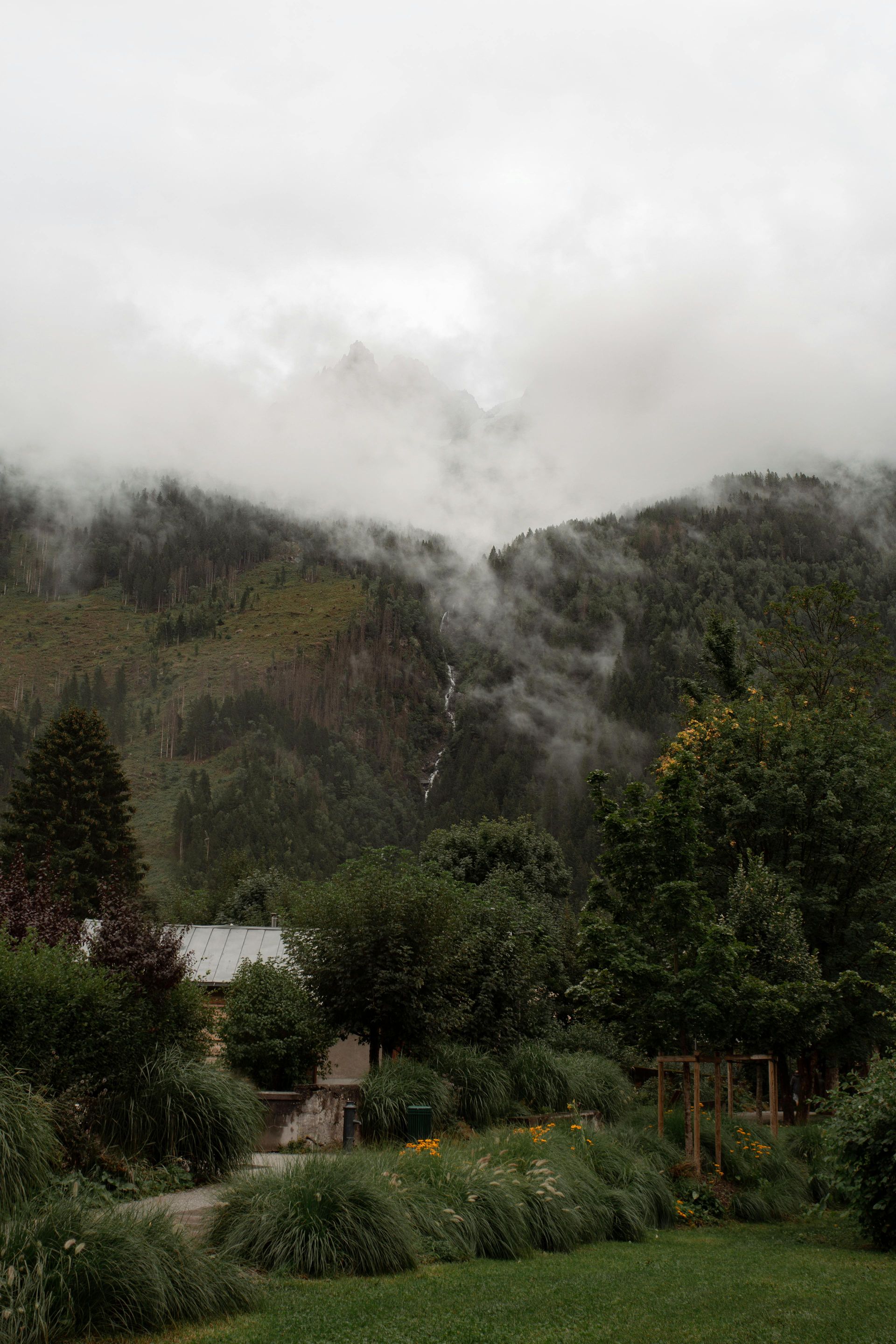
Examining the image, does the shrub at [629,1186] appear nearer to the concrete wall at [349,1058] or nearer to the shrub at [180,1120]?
the shrub at [180,1120]

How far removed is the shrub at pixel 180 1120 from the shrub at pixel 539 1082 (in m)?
8.08

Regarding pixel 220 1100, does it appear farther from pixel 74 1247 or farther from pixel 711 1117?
pixel 711 1117

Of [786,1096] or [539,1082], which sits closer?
[539,1082]

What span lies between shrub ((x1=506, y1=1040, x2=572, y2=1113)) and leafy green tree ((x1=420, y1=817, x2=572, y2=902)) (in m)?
24.3

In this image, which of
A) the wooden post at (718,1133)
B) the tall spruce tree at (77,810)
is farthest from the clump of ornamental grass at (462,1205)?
the tall spruce tree at (77,810)

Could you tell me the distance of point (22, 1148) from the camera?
30.3 feet

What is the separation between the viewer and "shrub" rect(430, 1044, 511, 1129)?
18.2m

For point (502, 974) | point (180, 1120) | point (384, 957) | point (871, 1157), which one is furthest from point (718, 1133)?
point (180, 1120)

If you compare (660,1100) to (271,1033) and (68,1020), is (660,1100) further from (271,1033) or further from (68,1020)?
(68,1020)

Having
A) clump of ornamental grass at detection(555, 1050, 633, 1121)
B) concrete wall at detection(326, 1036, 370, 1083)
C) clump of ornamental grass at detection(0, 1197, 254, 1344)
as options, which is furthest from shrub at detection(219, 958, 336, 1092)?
clump of ornamental grass at detection(0, 1197, 254, 1344)

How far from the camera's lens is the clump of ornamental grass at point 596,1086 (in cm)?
2008

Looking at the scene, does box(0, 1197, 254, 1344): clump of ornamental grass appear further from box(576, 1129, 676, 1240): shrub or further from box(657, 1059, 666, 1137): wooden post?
box(657, 1059, 666, 1137): wooden post

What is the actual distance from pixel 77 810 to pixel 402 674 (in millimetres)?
129572

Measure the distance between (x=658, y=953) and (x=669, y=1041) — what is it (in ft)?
5.40
